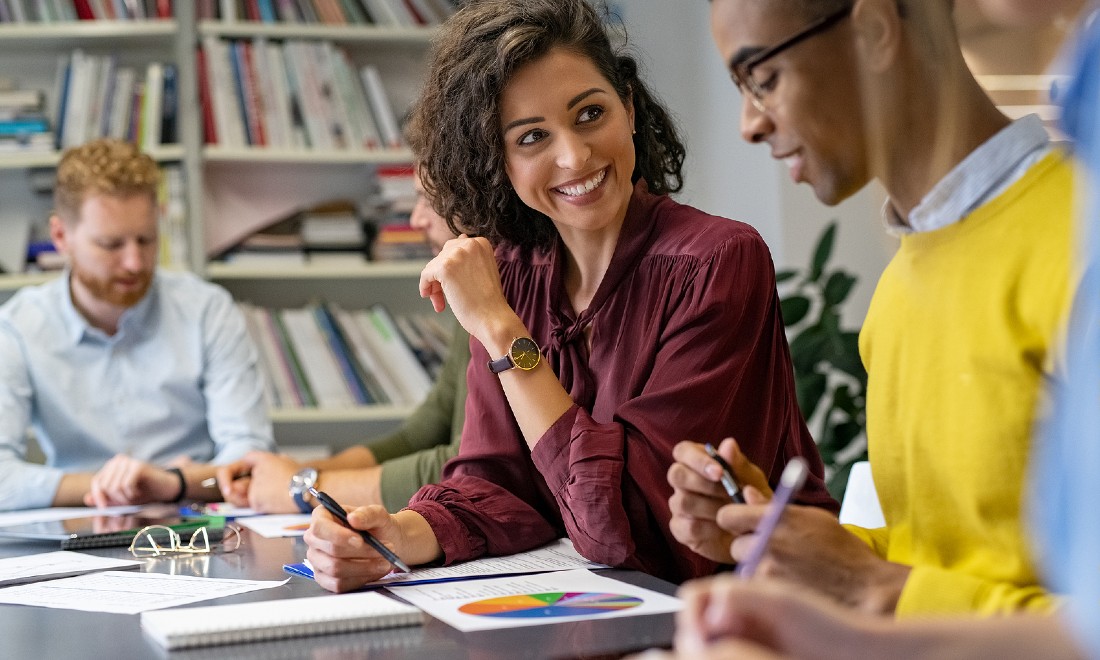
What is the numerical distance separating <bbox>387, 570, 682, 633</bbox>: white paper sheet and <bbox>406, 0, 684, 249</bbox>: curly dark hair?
0.67 meters

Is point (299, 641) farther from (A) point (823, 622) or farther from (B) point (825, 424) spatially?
(B) point (825, 424)

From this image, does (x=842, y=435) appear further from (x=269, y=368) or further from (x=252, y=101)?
(x=252, y=101)

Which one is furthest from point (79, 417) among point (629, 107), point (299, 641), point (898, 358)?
point (898, 358)

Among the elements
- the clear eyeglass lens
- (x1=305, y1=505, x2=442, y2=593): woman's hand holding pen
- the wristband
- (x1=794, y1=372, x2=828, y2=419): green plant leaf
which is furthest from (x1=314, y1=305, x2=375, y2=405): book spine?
(x1=305, y1=505, x2=442, y2=593): woman's hand holding pen

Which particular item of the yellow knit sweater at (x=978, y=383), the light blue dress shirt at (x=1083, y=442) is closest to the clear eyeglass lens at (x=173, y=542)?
the yellow knit sweater at (x=978, y=383)

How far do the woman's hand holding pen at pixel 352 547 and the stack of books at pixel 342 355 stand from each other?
221 centimetres

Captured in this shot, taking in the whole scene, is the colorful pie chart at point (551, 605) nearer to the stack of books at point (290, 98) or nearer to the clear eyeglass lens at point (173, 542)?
the clear eyeglass lens at point (173, 542)

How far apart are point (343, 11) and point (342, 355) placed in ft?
3.52

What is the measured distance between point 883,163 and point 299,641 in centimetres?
63

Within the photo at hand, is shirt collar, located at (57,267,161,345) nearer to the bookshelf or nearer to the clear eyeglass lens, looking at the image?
the bookshelf

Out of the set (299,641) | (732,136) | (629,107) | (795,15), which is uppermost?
(732,136)

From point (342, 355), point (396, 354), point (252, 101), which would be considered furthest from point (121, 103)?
point (396, 354)

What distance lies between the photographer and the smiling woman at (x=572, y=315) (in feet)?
4.39

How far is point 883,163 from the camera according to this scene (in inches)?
36.6
